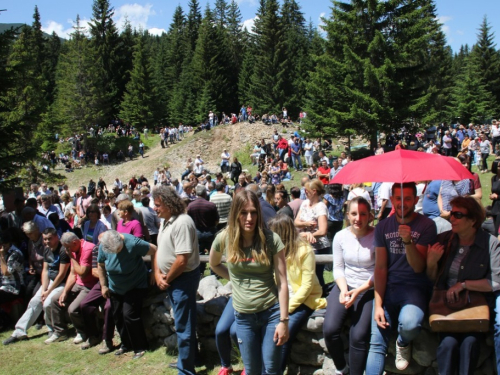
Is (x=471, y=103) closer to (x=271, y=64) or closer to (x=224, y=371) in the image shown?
(x=271, y=64)

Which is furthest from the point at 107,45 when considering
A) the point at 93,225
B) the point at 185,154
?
the point at 93,225

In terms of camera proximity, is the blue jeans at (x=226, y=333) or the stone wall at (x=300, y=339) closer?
the stone wall at (x=300, y=339)

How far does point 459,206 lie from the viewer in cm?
342

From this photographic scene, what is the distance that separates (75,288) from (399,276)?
4213 mm

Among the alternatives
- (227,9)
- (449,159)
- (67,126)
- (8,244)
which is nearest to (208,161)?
(67,126)

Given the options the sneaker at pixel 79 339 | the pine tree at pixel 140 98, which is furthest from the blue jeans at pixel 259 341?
the pine tree at pixel 140 98

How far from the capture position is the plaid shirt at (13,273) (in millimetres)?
6336

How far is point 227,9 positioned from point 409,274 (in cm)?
8184

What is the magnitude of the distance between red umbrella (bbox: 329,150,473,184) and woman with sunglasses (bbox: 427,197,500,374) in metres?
0.34

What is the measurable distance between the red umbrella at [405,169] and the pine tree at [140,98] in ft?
149

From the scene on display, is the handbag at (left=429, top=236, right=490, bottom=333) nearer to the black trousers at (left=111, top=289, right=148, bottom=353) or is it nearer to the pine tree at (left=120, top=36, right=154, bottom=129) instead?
the black trousers at (left=111, top=289, right=148, bottom=353)

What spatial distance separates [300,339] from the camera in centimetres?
411

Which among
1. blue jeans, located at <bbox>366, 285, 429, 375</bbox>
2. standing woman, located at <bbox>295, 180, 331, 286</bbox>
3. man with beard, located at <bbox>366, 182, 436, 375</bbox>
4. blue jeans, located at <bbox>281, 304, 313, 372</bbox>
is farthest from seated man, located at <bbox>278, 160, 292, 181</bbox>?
blue jeans, located at <bbox>366, 285, 429, 375</bbox>

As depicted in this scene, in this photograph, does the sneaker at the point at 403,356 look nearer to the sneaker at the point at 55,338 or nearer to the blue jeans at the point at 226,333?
the blue jeans at the point at 226,333
